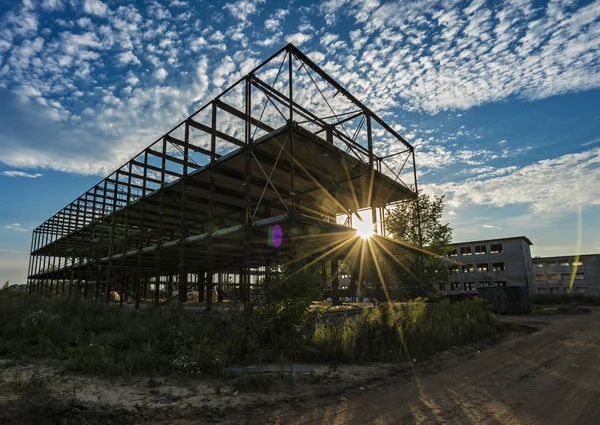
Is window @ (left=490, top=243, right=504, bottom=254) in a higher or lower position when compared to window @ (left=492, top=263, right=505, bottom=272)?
higher

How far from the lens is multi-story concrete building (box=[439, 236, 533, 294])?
56.2 meters

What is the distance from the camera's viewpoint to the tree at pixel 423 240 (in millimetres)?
20938

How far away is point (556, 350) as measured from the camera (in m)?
11.8

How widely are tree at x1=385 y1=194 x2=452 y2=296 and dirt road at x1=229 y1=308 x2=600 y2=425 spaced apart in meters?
→ 11.1

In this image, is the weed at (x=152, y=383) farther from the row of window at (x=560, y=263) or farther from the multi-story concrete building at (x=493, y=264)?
the row of window at (x=560, y=263)

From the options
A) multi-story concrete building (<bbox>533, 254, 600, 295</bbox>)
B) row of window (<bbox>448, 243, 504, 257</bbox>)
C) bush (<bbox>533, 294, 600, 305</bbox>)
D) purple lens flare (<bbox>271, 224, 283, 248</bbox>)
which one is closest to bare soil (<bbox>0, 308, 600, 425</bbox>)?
purple lens flare (<bbox>271, 224, 283, 248</bbox>)

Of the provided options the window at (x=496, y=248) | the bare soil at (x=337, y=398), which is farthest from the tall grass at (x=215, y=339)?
the window at (x=496, y=248)

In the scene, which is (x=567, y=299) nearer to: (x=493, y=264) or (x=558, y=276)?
(x=493, y=264)

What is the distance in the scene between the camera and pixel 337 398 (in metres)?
6.20

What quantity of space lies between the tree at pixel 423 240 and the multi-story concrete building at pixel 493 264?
115 ft

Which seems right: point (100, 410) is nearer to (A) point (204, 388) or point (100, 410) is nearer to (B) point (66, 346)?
(A) point (204, 388)

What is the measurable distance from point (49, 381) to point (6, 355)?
12.5 feet

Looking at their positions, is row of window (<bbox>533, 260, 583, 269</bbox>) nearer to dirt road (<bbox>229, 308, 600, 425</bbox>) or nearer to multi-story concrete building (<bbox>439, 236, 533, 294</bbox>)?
multi-story concrete building (<bbox>439, 236, 533, 294</bbox>)

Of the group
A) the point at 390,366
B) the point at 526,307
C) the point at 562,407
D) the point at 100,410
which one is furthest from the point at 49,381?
the point at 526,307
